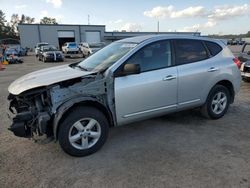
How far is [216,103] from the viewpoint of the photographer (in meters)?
4.77

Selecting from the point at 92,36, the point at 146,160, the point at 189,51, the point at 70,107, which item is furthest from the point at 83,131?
the point at 92,36

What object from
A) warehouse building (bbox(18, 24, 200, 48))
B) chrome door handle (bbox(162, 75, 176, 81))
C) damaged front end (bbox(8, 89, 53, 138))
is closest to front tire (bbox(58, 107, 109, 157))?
damaged front end (bbox(8, 89, 53, 138))

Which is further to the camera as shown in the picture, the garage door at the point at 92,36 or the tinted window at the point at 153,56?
the garage door at the point at 92,36

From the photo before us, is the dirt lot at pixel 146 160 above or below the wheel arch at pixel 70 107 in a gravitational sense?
below

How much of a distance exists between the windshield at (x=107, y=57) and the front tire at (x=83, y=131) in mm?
768

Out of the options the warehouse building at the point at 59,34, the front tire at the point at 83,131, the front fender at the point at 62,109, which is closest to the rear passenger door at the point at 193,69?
the front tire at the point at 83,131

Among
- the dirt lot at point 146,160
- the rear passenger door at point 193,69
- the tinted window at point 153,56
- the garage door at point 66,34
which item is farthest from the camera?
the garage door at point 66,34

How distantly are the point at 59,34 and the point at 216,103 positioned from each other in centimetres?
4477

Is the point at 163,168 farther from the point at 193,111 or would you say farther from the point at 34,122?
the point at 193,111

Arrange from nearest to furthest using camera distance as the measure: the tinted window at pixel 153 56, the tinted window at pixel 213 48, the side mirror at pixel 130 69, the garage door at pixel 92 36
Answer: the side mirror at pixel 130 69 → the tinted window at pixel 153 56 → the tinted window at pixel 213 48 → the garage door at pixel 92 36

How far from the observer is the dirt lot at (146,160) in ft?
9.33

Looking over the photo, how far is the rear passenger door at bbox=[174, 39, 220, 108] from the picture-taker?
4.12 m

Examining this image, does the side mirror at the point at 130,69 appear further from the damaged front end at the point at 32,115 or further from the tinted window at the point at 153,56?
the damaged front end at the point at 32,115

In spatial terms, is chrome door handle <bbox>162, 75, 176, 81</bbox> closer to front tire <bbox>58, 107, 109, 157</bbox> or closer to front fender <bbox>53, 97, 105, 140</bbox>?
front tire <bbox>58, 107, 109, 157</bbox>
